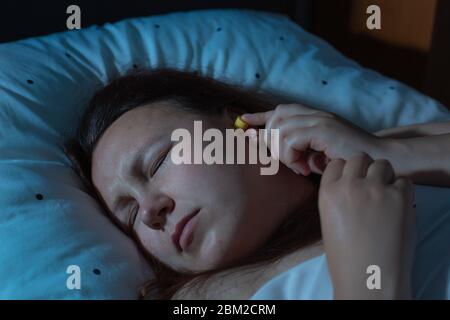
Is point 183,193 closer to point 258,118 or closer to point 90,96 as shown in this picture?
point 258,118

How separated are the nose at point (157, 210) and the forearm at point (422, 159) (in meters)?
0.32

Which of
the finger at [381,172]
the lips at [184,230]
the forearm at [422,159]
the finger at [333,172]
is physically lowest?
the lips at [184,230]

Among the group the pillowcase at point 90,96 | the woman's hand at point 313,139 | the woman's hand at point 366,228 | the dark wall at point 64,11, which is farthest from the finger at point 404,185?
the dark wall at point 64,11

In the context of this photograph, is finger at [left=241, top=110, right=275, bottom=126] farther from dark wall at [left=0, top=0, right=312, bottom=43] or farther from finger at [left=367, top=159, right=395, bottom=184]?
dark wall at [left=0, top=0, right=312, bottom=43]

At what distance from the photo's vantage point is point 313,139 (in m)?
0.96

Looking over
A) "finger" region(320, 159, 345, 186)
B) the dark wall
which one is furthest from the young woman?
the dark wall

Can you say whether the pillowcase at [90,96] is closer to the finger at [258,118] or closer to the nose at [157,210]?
the nose at [157,210]

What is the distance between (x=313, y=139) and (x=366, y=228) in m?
0.23

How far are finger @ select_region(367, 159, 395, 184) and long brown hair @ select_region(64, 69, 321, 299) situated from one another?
0.57 ft

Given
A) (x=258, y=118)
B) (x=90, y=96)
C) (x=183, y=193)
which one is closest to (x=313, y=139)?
(x=258, y=118)

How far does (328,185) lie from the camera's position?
81cm

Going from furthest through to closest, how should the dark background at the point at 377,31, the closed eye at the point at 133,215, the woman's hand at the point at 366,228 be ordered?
1. the dark background at the point at 377,31
2. the closed eye at the point at 133,215
3. the woman's hand at the point at 366,228

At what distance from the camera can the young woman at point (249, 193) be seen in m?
0.78

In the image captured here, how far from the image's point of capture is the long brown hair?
0.94 meters
